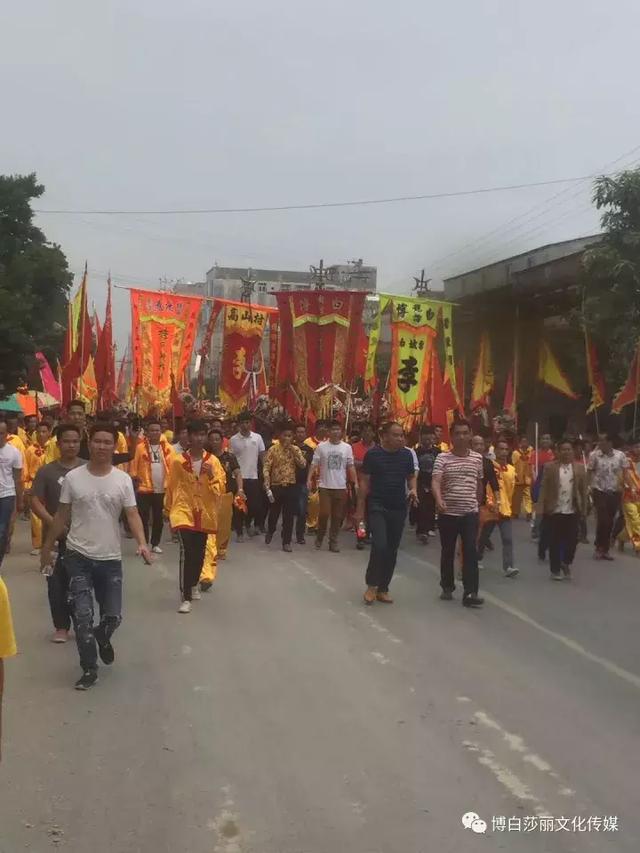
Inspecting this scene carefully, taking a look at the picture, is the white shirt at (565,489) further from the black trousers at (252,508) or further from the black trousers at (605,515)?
the black trousers at (252,508)

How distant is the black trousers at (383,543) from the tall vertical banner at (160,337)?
36.1ft

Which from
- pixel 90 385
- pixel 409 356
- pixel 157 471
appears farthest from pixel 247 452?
pixel 90 385

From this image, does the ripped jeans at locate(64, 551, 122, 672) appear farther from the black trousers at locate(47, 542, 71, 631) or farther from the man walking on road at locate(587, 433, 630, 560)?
the man walking on road at locate(587, 433, 630, 560)

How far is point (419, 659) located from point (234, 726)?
74.6 inches

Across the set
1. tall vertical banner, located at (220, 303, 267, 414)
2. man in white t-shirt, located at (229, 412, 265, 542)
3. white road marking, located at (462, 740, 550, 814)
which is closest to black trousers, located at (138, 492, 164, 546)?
man in white t-shirt, located at (229, 412, 265, 542)

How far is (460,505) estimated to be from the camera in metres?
8.76

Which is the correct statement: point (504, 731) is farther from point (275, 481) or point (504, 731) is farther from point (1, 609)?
point (275, 481)

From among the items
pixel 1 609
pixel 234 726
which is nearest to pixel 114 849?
pixel 1 609

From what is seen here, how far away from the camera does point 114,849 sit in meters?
3.59

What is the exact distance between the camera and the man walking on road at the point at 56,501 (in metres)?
6.62

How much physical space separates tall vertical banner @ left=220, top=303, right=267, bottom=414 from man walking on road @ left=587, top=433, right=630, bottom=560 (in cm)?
889

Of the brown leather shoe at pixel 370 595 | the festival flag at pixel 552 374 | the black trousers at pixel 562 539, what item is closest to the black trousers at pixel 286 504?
the black trousers at pixel 562 539

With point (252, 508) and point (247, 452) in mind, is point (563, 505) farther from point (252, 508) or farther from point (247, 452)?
point (252, 508)

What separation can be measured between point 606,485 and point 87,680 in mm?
8722
